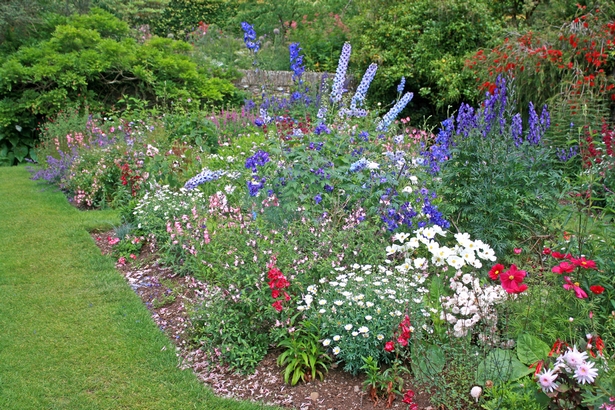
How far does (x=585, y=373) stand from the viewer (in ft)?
7.27

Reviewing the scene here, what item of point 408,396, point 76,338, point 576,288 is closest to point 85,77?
point 76,338

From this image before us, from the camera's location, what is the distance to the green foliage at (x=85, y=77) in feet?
30.0

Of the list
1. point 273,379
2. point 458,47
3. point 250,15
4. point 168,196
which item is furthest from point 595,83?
point 250,15

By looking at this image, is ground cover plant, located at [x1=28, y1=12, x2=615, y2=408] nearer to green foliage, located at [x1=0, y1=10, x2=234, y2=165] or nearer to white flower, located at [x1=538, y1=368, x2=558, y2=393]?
white flower, located at [x1=538, y1=368, x2=558, y2=393]

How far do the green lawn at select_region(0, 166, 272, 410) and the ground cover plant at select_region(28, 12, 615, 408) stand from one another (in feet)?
1.18

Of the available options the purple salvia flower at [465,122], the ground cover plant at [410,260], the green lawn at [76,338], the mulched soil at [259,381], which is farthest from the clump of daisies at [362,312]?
the purple salvia flower at [465,122]

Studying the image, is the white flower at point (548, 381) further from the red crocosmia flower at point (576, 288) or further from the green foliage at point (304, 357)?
the green foliage at point (304, 357)

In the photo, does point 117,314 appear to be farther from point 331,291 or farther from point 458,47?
point 458,47

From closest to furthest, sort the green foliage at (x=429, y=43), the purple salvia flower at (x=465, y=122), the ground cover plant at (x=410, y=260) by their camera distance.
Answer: the ground cover plant at (x=410, y=260), the purple salvia flower at (x=465, y=122), the green foliage at (x=429, y=43)

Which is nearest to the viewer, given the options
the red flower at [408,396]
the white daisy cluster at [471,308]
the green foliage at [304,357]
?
the red flower at [408,396]

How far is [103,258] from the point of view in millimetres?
5207

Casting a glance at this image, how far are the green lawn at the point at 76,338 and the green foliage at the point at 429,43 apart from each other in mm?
6599

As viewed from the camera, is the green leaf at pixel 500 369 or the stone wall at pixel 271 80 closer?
the green leaf at pixel 500 369

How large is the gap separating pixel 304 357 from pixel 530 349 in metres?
1.19
